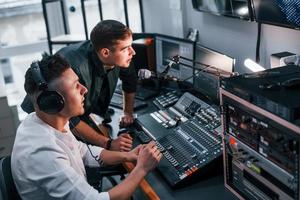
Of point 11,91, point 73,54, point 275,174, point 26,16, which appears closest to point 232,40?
point 73,54

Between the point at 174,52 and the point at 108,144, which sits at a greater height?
the point at 174,52

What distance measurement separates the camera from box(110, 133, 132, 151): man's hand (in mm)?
1799

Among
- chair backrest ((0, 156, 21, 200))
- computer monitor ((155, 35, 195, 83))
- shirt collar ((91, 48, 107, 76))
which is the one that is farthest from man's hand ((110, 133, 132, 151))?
computer monitor ((155, 35, 195, 83))

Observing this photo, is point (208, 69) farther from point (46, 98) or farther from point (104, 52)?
point (46, 98)

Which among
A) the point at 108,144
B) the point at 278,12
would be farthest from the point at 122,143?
the point at 278,12

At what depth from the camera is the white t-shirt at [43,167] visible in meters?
1.29

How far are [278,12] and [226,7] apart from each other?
47 cm

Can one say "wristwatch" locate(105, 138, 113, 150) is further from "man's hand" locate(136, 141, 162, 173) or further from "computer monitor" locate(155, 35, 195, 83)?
"computer monitor" locate(155, 35, 195, 83)

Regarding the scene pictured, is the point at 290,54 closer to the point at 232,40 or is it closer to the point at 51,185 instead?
the point at 232,40

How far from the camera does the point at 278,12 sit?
1.58 meters

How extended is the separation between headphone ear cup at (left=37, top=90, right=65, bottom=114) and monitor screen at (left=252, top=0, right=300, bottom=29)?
87 cm

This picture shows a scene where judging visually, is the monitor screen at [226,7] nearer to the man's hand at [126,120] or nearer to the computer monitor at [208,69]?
the computer monitor at [208,69]

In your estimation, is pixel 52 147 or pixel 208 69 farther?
pixel 208 69

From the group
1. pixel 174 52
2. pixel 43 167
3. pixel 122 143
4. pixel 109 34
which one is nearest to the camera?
pixel 43 167
